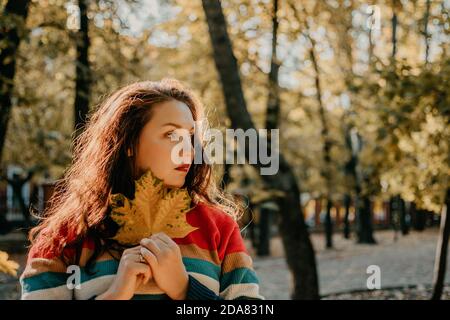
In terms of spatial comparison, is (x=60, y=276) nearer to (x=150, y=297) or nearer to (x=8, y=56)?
(x=150, y=297)

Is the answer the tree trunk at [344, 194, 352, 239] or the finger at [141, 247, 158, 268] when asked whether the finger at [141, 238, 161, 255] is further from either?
the tree trunk at [344, 194, 352, 239]

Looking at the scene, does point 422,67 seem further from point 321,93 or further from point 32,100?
point 321,93

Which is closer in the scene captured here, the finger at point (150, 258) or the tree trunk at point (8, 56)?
the finger at point (150, 258)

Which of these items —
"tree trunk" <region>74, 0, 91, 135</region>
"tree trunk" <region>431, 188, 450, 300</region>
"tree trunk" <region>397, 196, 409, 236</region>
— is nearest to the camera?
"tree trunk" <region>74, 0, 91, 135</region>

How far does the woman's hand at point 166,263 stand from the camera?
1.42 m

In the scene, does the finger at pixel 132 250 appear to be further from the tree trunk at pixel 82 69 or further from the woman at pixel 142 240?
the tree trunk at pixel 82 69

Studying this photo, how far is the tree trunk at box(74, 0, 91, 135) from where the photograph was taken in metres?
6.83

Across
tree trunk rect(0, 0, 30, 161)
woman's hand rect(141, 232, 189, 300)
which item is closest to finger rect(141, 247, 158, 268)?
woman's hand rect(141, 232, 189, 300)

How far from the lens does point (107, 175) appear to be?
1703 millimetres

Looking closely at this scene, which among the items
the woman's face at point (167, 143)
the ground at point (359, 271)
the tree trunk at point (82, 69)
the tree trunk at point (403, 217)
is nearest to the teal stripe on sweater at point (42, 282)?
the woman's face at point (167, 143)

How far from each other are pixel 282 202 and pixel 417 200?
5.74 ft

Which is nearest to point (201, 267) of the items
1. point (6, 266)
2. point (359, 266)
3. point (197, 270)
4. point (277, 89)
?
point (197, 270)

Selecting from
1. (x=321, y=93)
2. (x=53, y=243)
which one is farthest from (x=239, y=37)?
(x=53, y=243)

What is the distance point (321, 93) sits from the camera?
54.3ft
